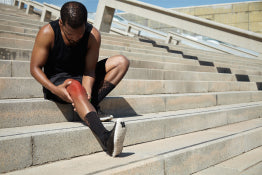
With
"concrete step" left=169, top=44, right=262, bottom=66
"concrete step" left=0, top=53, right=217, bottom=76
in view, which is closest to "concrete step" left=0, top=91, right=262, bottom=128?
"concrete step" left=0, top=53, right=217, bottom=76

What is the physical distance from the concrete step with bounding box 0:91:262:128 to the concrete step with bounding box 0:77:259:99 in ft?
0.71

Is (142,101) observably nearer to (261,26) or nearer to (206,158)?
(206,158)

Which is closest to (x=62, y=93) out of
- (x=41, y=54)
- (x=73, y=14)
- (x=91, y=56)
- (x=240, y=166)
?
(x=41, y=54)

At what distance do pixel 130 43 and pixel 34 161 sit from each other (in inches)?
203

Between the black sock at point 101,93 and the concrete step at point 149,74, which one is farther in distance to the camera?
the concrete step at point 149,74

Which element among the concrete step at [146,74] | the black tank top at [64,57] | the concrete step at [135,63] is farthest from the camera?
the concrete step at [135,63]

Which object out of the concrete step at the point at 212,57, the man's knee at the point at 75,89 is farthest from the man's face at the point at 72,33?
the concrete step at the point at 212,57

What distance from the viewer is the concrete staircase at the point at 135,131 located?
2.12 m

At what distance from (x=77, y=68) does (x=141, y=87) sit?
1.17 m

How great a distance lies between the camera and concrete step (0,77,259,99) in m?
2.89

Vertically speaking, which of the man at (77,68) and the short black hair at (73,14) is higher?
the short black hair at (73,14)

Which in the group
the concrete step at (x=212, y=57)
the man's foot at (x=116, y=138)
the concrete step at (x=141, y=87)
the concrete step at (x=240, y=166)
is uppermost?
the concrete step at (x=212, y=57)

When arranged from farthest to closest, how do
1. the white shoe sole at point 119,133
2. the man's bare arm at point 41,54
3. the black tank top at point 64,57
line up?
the black tank top at point 64,57
the man's bare arm at point 41,54
the white shoe sole at point 119,133

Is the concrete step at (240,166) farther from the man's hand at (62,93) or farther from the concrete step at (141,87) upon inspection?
the concrete step at (141,87)
